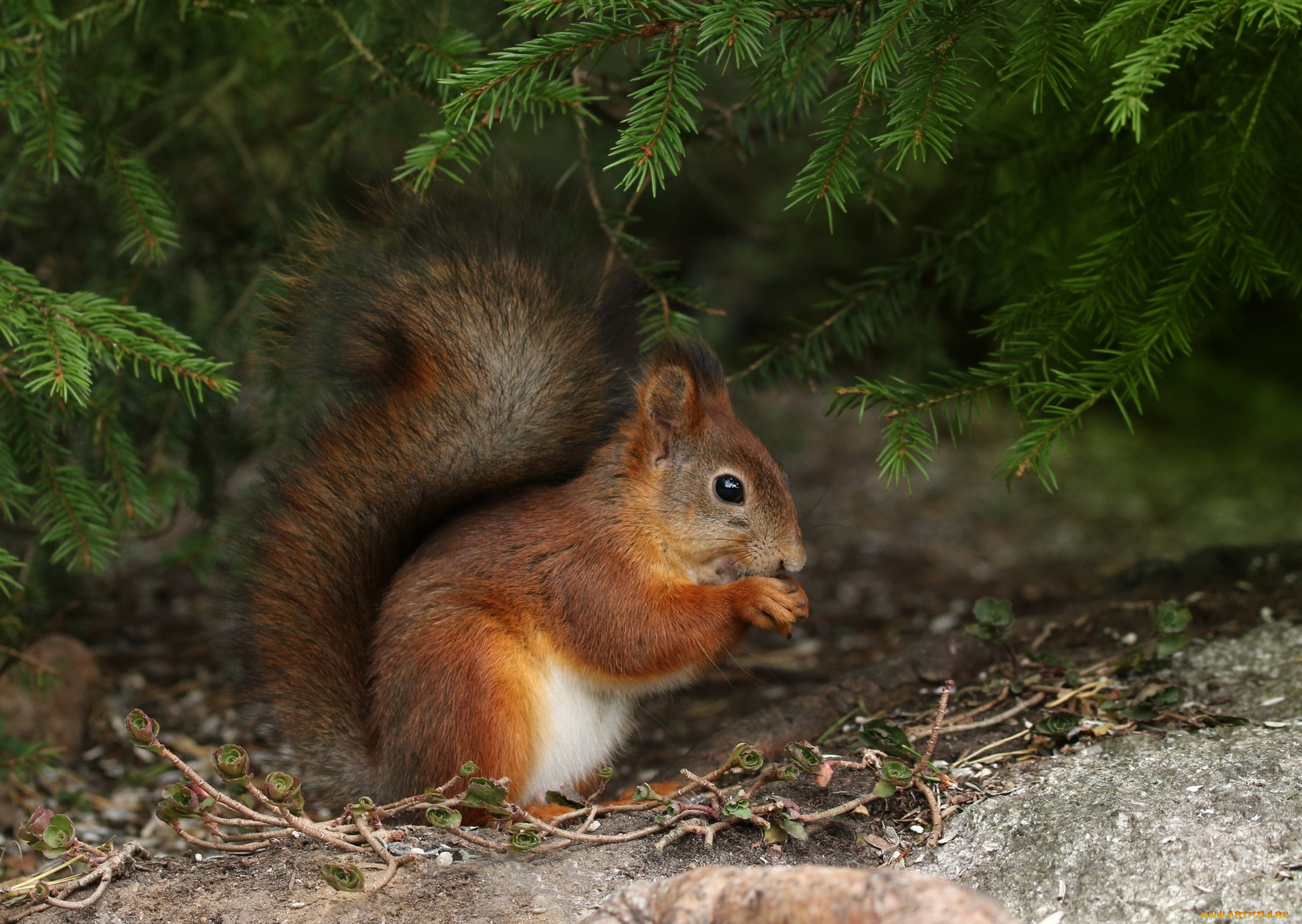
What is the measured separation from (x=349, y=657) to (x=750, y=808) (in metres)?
0.75

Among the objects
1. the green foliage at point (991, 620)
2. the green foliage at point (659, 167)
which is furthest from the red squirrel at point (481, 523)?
the green foliage at point (991, 620)

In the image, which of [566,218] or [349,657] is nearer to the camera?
[349,657]

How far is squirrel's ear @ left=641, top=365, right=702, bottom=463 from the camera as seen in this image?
2.06 m

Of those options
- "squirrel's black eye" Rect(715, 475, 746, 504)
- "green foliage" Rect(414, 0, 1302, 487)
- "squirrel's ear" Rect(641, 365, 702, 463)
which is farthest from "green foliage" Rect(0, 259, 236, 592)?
"squirrel's black eye" Rect(715, 475, 746, 504)

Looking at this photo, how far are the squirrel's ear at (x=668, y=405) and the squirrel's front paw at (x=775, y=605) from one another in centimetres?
30

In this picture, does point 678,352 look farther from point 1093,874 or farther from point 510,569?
point 1093,874

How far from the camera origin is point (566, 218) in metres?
2.13

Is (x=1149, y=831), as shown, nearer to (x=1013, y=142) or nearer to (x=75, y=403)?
(x=1013, y=142)

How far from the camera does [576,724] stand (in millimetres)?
2014

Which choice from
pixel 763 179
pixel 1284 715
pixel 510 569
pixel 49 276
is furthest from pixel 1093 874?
pixel 763 179

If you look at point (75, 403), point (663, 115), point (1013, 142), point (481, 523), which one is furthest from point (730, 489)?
point (75, 403)

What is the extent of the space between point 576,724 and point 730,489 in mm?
492

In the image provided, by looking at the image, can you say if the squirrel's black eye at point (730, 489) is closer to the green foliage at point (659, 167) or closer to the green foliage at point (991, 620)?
the green foliage at point (659, 167)

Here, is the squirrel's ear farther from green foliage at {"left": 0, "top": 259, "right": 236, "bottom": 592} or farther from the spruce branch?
green foliage at {"left": 0, "top": 259, "right": 236, "bottom": 592}
